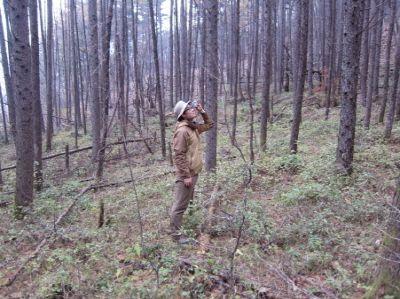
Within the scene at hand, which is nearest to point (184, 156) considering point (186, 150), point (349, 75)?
point (186, 150)

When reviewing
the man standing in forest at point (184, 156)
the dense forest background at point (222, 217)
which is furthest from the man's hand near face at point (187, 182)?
the dense forest background at point (222, 217)

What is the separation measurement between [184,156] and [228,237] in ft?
4.81

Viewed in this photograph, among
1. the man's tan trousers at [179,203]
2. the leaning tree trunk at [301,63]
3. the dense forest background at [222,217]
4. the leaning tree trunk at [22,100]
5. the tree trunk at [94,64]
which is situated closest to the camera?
the dense forest background at [222,217]

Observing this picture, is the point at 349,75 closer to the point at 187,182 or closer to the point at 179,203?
Answer: the point at 187,182

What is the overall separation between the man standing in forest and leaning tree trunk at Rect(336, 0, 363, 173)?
3374mm

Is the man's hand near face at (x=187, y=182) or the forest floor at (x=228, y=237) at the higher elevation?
the man's hand near face at (x=187, y=182)

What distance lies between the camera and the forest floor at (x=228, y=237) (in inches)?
178

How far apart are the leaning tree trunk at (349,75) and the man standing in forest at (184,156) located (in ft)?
11.1

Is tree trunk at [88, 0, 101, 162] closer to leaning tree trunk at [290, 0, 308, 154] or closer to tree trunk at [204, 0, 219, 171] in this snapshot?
tree trunk at [204, 0, 219, 171]

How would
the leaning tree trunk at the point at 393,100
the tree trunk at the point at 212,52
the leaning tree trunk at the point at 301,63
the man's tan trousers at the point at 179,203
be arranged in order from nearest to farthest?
the man's tan trousers at the point at 179,203 → the tree trunk at the point at 212,52 → the leaning tree trunk at the point at 301,63 → the leaning tree trunk at the point at 393,100

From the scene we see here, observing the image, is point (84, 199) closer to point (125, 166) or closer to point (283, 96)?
point (125, 166)

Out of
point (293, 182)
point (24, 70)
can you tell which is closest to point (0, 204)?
point (24, 70)

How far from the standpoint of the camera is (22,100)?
26.8 feet

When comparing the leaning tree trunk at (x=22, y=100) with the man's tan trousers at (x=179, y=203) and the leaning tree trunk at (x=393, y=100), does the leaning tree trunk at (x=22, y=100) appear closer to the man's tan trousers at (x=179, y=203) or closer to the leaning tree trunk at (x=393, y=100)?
the man's tan trousers at (x=179, y=203)
